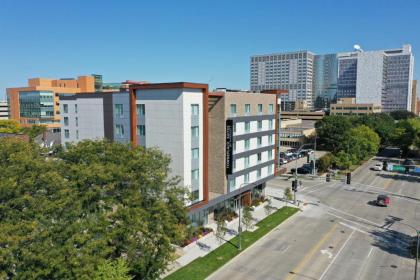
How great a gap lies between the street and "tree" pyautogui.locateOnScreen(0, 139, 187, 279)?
10.1 meters

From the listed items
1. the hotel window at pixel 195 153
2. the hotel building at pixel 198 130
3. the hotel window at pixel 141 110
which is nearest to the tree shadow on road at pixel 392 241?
the hotel building at pixel 198 130

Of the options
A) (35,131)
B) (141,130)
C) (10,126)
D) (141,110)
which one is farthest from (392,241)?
(10,126)

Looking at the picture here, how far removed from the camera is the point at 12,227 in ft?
66.5

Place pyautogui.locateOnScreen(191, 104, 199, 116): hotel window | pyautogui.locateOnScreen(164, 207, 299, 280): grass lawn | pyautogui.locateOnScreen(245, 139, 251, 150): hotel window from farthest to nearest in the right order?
pyautogui.locateOnScreen(245, 139, 251, 150): hotel window < pyautogui.locateOnScreen(191, 104, 199, 116): hotel window < pyautogui.locateOnScreen(164, 207, 299, 280): grass lawn

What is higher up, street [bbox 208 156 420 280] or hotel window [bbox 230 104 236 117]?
hotel window [bbox 230 104 236 117]

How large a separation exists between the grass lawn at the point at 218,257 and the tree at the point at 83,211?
17.3 feet

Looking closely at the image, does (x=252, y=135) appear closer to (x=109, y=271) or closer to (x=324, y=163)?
(x=109, y=271)

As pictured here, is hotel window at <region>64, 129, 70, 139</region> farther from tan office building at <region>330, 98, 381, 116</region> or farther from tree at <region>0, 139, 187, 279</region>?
tan office building at <region>330, 98, 381, 116</region>

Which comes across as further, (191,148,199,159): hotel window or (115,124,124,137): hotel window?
(115,124,124,137): hotel window

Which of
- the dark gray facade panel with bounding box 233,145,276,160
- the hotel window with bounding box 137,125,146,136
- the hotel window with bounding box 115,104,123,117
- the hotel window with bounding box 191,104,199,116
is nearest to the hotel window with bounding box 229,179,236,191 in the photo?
the dark gray facade panel with bounding box 233,145,276,160

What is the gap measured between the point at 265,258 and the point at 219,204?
43.2ft

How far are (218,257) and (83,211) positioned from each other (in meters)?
17.4

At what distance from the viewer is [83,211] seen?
24.8 m

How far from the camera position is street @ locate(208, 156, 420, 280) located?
33.7m
